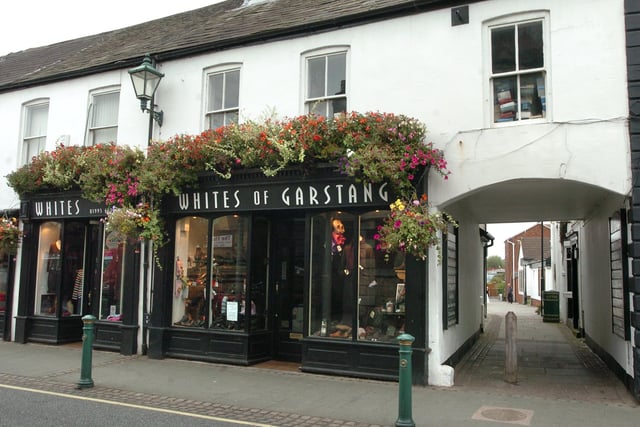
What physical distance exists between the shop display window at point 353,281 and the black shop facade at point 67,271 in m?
4.49

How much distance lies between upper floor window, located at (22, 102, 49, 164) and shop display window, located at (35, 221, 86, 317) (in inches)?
77.4

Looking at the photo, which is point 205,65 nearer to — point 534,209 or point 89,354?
point 89,354

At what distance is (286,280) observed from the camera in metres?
11.2

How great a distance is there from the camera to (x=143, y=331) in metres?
11.4

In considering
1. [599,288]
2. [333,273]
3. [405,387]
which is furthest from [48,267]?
[599,288]

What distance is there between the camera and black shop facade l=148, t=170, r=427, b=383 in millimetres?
9281

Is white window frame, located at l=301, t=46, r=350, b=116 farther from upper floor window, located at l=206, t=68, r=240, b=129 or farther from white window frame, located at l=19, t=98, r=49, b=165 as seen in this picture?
white window frame, located at l=19, t=98, r=49, b=165

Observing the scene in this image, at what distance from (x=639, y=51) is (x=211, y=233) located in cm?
795

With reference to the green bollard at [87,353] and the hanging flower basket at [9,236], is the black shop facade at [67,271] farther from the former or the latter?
the green bollard at [87,353]

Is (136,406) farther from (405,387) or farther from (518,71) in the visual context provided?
Result: (518,71)

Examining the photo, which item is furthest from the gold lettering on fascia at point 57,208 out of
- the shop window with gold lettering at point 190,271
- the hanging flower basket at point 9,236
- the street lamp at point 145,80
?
the street lamp at point 145,80

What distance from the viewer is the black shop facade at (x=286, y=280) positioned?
9281 millimetres

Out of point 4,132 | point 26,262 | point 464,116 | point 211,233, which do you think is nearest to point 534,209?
point 464,116

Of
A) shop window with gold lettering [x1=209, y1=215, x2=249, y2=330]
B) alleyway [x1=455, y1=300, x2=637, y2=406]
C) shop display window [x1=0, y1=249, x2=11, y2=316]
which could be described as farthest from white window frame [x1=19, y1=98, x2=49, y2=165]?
alleyway [x1=455, y1=300, x2=637, y2=406]
